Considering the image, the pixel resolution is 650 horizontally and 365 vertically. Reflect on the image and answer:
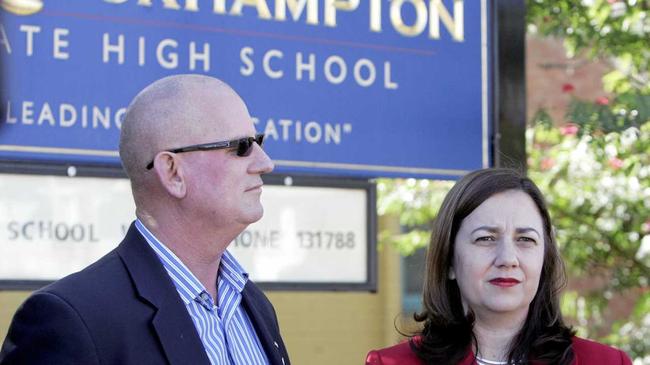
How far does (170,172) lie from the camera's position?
2.84 m

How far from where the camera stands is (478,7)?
197 inches

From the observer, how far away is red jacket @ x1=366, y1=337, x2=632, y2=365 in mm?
3213

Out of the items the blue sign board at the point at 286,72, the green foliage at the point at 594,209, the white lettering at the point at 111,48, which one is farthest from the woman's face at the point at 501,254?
the green foliage at the point at 594,209

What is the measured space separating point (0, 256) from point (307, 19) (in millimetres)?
1515

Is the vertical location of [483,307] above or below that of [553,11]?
below

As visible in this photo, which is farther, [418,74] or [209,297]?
[418,74]

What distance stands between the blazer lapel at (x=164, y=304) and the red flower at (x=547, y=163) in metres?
4.90

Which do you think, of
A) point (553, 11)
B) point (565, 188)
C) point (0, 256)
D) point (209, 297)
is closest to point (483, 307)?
point (209, 297)

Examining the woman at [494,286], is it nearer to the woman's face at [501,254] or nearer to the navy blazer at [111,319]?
the woman's face at [501,254]

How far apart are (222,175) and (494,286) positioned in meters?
0.85

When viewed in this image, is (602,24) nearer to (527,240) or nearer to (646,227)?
(646,227)

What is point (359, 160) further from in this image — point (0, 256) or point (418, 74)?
point (0, 256)

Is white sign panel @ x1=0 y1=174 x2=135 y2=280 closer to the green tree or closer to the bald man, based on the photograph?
the bald man

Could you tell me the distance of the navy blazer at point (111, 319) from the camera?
253cm
